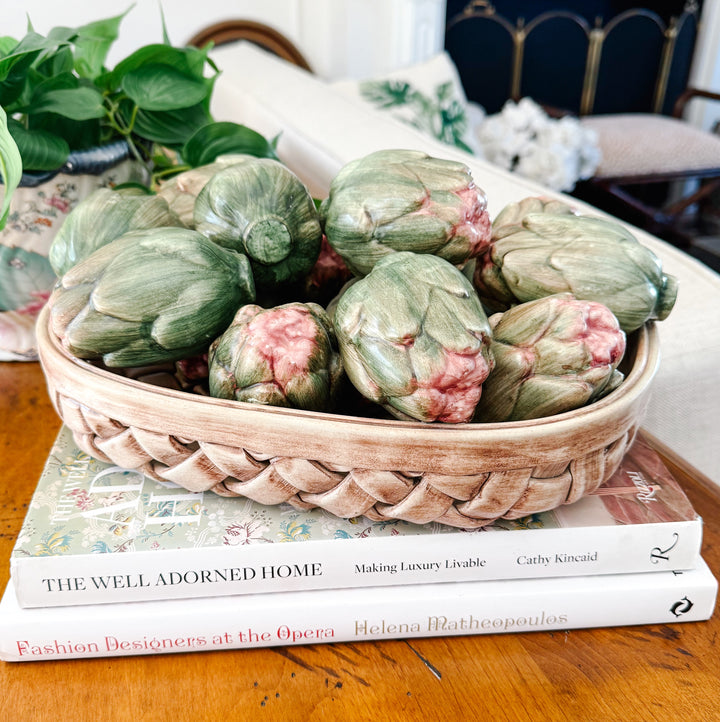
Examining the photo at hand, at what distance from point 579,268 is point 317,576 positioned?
26 centimetres

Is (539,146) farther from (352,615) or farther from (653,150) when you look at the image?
(352,615)

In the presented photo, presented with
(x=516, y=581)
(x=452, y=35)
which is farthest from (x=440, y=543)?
(x=452, y=35)

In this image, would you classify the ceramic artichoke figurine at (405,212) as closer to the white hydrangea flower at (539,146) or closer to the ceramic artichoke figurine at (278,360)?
the ceramic artichoke figurine at (278,360)

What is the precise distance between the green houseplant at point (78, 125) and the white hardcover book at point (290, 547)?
32 cm

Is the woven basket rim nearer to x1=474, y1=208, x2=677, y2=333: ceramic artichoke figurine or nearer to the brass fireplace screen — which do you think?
x1=474, y1=208, x2=677, y2=333: ceramic artichoke figurine

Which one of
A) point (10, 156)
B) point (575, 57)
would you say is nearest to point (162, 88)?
point (10, 156)

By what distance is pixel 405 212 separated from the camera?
0.47 meters

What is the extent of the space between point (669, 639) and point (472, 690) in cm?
14

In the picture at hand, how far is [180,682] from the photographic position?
0.45m

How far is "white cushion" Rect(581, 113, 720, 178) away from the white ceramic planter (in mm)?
1988

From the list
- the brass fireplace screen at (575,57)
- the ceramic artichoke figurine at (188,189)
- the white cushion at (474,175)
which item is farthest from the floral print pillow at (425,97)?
the ceramic artichoke figurine at (188,189)

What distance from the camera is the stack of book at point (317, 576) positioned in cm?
45

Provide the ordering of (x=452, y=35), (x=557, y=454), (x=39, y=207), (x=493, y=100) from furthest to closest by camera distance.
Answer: (x=493, y=100) < (x=452, y=35) < (x=39, y=207) < (x=557, y=454)

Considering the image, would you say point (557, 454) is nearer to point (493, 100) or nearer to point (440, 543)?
point (440, 543)
